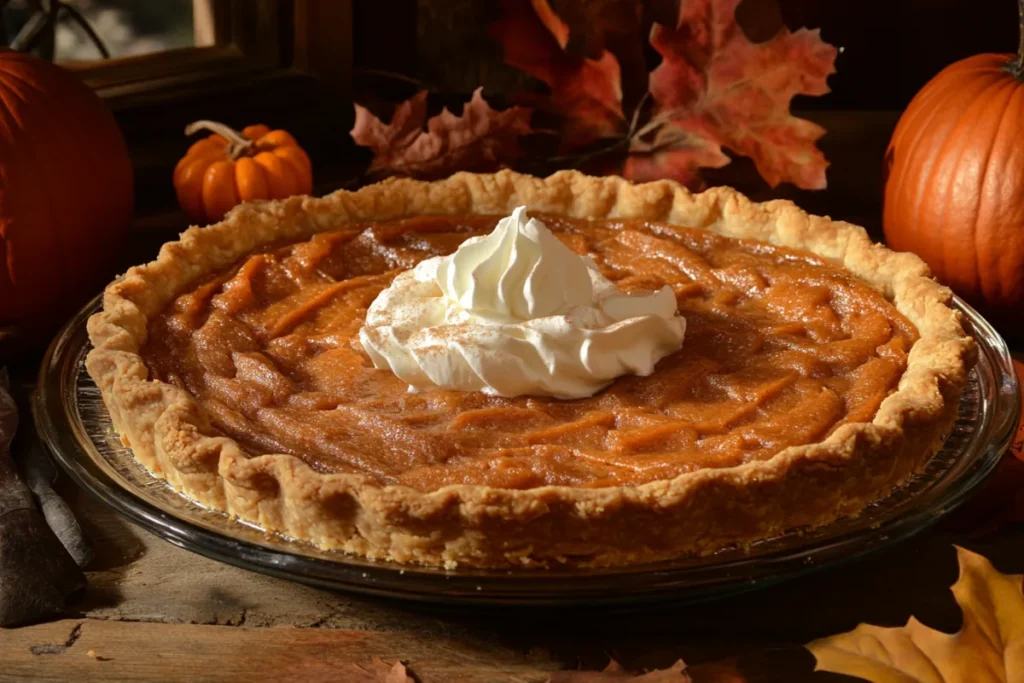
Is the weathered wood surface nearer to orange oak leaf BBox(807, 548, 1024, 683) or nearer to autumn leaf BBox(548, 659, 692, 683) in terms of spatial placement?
autumn leaf BBox(548, 659, 692, 683)

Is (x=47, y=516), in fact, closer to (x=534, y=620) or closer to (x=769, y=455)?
(x=534, y=620)

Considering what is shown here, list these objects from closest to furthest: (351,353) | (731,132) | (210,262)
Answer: (351,353) < (210,262) < (731,132)

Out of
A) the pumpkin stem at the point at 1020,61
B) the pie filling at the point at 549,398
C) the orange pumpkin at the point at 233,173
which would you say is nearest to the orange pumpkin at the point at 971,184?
the pumpkin stem at the point at 1020,61

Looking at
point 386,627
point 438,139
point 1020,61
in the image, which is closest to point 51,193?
point 438,139

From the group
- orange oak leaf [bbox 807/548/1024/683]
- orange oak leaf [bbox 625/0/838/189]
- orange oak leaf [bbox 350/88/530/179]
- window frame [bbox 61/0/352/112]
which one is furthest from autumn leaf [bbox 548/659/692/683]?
window frame [bbox 61/0/352/112]

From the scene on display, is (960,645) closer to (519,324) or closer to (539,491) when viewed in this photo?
(539,491)

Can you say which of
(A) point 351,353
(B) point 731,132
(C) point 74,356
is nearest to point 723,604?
(A) point 351,353

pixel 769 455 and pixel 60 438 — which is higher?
pixel 769 455
